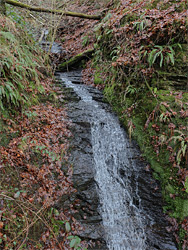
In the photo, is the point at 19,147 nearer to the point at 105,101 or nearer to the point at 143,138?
the point at 143,138

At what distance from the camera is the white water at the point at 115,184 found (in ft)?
12.6

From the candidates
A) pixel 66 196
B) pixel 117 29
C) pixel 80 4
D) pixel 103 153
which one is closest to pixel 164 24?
pixel 117 29

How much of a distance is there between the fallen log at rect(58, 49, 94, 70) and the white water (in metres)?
4.66

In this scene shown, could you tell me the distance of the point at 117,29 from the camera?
21.6 ft

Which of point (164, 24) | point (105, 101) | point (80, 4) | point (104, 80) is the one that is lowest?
point (105, 101)

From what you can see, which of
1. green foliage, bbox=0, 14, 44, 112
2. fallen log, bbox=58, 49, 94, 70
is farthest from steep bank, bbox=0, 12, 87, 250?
fallen log, bbox=58, 49, 94, 70

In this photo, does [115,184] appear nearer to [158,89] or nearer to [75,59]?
[158,89]

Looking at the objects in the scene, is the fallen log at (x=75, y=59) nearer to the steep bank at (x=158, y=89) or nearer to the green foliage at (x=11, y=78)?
the steep bank at (x=158, y=89)

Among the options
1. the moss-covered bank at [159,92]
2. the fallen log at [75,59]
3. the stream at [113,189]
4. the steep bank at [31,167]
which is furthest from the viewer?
the fallen log at [75,59]

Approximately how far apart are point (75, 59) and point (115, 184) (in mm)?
7535

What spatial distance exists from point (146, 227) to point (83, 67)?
27.3ft

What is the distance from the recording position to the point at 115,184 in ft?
15.2

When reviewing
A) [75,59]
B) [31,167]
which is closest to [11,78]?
[31,167]

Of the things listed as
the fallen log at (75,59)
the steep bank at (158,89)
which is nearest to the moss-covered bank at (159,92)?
the steep bank at (158,89)
